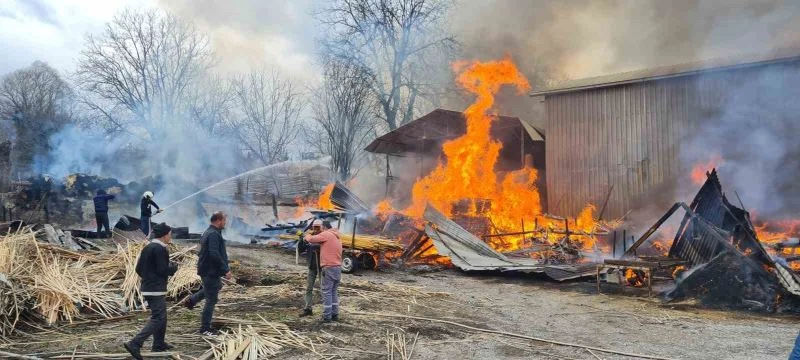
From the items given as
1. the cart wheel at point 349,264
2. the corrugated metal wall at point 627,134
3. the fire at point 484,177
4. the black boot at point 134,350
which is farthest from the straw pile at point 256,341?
the corrugated metal wall at point 627,134

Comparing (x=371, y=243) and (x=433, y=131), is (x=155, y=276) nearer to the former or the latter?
(x=371, y=243)

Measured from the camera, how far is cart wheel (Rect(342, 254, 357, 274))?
1247cm

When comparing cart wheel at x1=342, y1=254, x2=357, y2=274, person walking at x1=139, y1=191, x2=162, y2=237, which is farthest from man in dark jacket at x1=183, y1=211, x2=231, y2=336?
person walking at x1=139, y1=191, x2=162, y2=237

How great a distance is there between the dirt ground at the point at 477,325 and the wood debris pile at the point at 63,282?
348 mm

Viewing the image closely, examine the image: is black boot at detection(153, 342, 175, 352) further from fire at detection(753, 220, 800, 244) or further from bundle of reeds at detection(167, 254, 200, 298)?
fire at detection(753, 220, 800, 244)

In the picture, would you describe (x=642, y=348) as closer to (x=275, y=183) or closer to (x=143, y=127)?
(x=275, y=183)

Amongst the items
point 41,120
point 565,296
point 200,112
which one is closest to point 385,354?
point 565,296

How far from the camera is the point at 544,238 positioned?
50.7ft

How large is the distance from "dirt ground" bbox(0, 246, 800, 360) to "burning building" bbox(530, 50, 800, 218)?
7352 millimetres

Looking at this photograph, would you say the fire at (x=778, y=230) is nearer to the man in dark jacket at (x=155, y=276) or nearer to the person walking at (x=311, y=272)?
the person walking at (x=311, y=272)

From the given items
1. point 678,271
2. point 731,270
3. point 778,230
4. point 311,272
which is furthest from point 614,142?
point 311,272

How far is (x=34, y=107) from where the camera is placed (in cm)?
3962

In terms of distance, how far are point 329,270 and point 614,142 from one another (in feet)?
44.3

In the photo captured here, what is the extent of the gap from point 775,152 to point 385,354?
14112 mm
